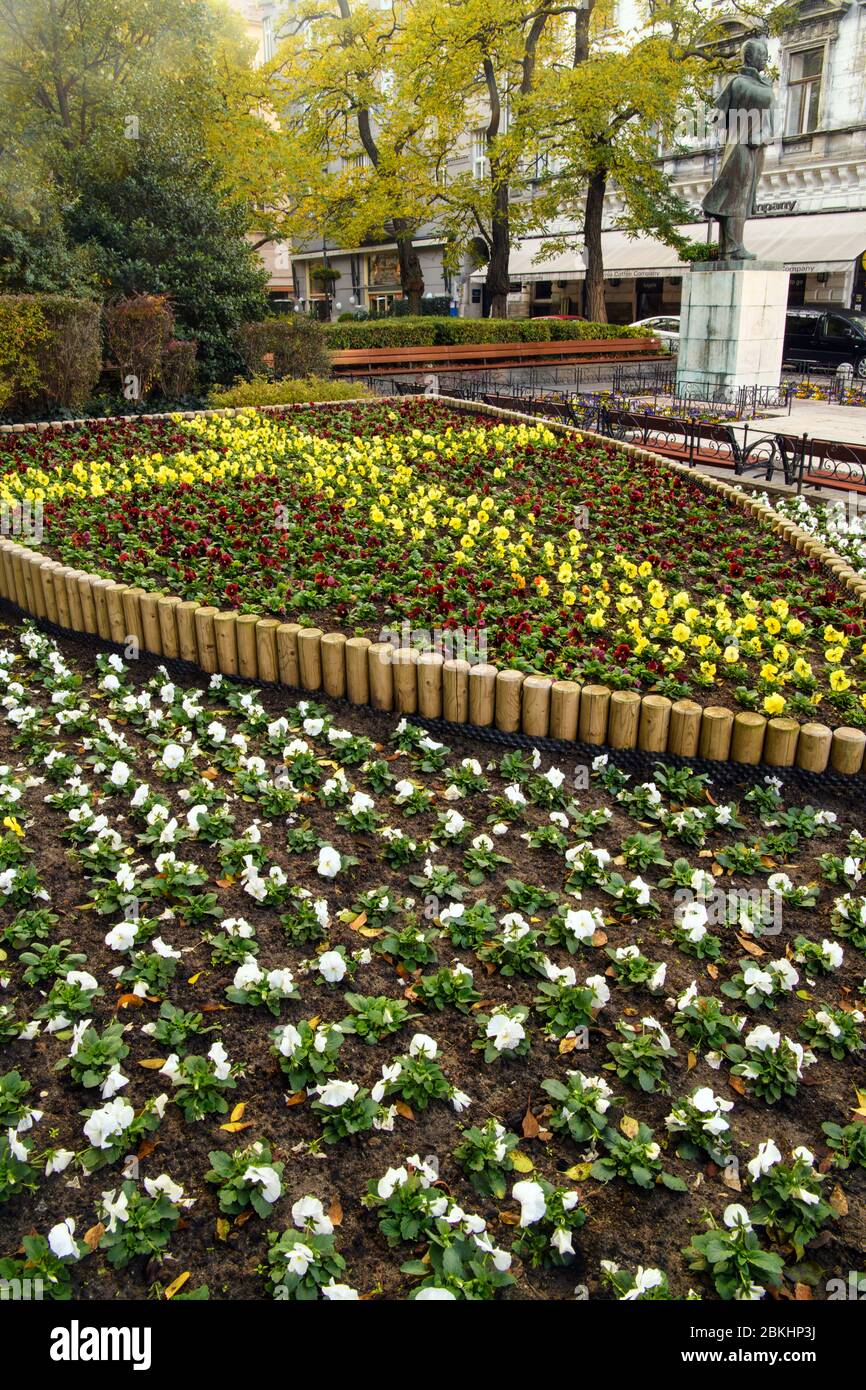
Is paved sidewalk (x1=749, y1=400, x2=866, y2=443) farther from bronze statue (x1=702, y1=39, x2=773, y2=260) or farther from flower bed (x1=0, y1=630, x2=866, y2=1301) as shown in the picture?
flower bed (x1=0, y1=630, x2=866, y2=1301)

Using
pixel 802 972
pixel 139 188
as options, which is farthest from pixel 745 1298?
pixel 139 188

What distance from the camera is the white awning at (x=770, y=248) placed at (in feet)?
96.7

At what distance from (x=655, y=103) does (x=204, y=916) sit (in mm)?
27211

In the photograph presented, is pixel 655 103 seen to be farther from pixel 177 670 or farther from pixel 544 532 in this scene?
pixel 177 670

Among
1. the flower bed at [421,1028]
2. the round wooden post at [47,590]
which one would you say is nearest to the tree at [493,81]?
the round wooden post at [47,590]

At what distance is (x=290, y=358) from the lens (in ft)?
64.4

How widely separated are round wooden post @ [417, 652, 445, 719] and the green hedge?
61.8ft

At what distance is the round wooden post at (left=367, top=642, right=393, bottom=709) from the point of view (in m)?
5.90

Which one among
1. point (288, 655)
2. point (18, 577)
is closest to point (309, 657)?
point (288, 655)

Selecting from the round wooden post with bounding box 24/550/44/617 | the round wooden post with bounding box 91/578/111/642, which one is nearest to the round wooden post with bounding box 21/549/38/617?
the round wooden post with bounding box 24/550/44/617

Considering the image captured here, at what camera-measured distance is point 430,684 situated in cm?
581

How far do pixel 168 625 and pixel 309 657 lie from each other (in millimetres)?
1136

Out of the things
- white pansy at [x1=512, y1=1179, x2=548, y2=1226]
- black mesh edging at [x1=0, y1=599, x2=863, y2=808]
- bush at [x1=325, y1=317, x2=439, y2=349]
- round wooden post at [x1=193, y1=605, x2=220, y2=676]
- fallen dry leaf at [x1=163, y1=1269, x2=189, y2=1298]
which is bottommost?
fallen dry leaf at [x1=163, y1=1269, x2=189, y2=1298]

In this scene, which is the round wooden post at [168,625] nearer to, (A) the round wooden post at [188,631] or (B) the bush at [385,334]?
(A) the round wooden post at [188,631]
